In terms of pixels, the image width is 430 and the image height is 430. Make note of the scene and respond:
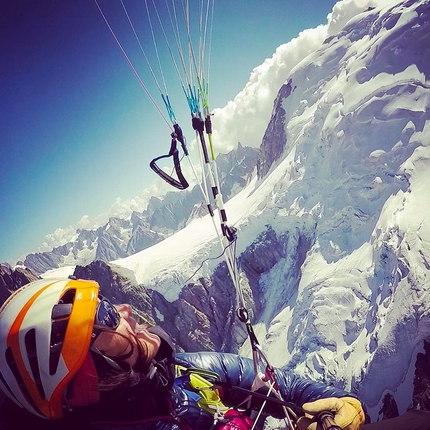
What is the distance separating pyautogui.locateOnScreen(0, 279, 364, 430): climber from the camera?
1.85 m

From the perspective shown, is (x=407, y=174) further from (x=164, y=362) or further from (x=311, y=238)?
(x=164, y=362)

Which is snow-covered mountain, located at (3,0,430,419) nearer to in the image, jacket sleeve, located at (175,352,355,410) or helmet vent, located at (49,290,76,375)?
jacket sleeve, located at (175,352,355,410)

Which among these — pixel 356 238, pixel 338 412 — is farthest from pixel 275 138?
pixel 338 412

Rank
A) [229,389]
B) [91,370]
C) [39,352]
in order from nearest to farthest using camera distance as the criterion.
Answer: [39,352] < [91,370] < [229,389]

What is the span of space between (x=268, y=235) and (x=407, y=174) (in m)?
23.8

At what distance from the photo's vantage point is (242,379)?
3.21 metres

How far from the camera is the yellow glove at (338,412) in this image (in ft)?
8.36

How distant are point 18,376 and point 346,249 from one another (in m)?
24.1

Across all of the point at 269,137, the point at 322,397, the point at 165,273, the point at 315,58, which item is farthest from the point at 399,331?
the point at 269,137

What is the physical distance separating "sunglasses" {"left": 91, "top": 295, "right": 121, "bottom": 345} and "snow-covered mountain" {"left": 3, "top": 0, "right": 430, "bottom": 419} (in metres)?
13.3

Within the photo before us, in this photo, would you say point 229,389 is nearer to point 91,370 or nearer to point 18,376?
point 91,370

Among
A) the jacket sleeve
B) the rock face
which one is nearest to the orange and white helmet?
the jacket sleeve

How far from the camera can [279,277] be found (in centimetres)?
3938

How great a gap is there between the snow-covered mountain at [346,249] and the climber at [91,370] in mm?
12547
